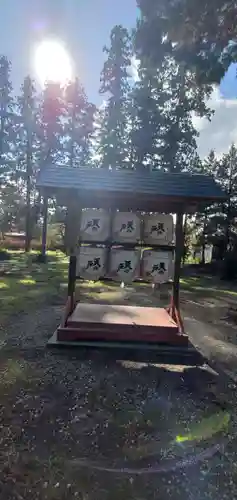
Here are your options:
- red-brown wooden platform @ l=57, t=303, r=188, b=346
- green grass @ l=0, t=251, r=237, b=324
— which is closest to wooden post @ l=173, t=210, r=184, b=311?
red-brown wooden platform @ l=57, t=303, r=188, b=346

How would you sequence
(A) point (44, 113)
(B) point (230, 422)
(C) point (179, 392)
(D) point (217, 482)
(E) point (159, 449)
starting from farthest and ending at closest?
1. (A) point (44, 113)
2. (C) point (179, 392)
3. (B) point (230, 422)
4. (E) point (159, 449)
5. (D) point (217, 482)

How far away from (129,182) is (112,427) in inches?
127

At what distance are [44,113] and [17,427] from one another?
2435cm

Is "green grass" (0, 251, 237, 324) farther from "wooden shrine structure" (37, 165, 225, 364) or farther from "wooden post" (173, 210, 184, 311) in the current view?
"wooden post" (173, 210, 184, 311)

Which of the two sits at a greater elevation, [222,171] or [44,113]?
[44,113]

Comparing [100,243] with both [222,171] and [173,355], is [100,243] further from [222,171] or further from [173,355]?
[222,171]

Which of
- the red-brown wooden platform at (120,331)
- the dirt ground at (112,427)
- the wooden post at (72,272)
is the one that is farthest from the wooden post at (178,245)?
the wooden post at (72,272)

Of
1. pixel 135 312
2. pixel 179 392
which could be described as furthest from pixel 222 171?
pixel 179 392

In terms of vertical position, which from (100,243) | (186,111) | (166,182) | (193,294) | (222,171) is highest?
(186,111)

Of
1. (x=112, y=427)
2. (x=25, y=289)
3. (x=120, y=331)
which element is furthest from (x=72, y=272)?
(x=25, y=289)

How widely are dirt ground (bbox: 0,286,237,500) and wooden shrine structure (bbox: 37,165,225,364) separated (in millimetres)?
380

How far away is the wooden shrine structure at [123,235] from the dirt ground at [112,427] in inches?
14.9

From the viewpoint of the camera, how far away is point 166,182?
5.28 metres

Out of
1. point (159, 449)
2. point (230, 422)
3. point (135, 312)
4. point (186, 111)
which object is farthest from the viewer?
point (186, 111)
